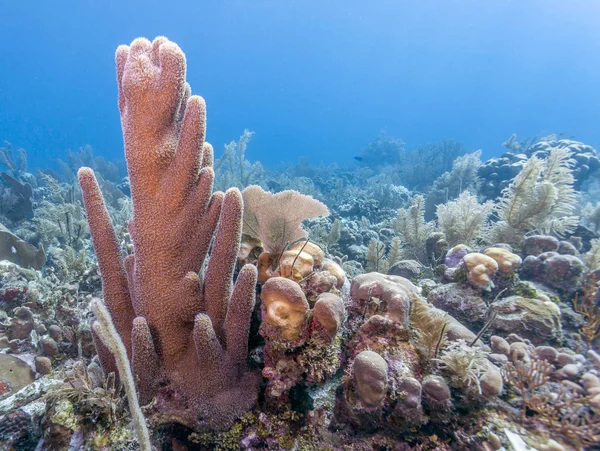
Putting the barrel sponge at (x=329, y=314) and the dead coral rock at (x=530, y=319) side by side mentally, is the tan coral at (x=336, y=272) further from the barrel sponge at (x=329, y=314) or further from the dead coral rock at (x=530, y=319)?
the dead coral rock at (x=530, y=319)

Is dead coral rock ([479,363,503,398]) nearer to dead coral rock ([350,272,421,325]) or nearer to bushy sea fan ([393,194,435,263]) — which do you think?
dead coral rock ([350,272,421,325])

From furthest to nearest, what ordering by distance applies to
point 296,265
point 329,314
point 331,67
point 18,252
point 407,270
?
point 331,67 → point 18,252 → point 407,270 → point 296,265 → point 329,314

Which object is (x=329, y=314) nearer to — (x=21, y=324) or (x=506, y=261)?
(x=506, y=261)

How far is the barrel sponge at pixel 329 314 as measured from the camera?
214 cm

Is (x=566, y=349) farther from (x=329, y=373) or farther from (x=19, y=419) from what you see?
(x=19, y=419)

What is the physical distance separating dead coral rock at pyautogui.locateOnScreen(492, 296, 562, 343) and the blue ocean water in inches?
3346

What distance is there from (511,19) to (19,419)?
15097cm

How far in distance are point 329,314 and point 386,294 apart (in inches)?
31.6

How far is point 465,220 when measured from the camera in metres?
6.55

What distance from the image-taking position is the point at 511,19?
349 feet

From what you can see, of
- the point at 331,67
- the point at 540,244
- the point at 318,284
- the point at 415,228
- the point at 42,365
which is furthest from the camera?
the point at 331,67

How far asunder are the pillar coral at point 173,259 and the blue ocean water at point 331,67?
86677mm

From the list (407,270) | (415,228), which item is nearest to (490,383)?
(407,270)

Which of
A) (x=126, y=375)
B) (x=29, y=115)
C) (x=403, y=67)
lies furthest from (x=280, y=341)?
(x=403, y=67)
